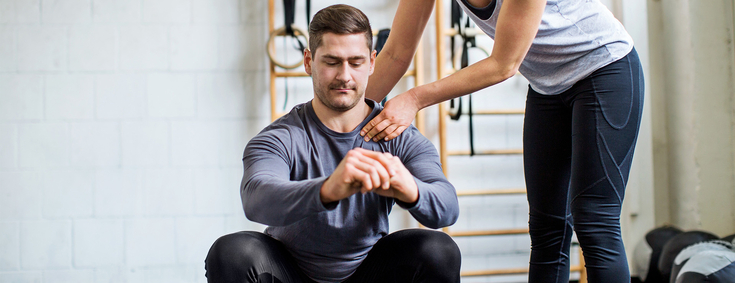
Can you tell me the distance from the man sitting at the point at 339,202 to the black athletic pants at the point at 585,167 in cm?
29

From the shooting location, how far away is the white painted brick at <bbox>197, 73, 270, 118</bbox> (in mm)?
2424

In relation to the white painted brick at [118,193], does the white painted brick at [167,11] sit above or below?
above

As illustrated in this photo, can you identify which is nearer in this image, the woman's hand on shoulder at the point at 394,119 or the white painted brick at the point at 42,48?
the woman's hand on shoulder at the point at 394,119

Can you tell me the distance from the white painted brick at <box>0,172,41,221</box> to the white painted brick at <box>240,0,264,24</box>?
1.28 m

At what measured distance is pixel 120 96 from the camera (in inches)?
94.0

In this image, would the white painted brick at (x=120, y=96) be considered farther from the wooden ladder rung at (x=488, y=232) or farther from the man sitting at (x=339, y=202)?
the wooden ladder rung at (x=488, y=232)

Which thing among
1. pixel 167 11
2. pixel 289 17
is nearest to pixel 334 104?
pixel 289 17

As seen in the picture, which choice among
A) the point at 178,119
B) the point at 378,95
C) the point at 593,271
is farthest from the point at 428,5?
the point at 178,119

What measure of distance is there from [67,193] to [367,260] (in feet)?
6.29

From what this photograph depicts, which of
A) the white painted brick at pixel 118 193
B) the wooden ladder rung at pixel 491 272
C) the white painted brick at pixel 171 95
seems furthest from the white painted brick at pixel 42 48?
the wooden ladder rung at pixel 491 272

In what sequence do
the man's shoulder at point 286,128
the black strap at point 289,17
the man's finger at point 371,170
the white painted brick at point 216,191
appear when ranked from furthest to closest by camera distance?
the white painted brick at point 216,191 < the black strap at point 289,17 < the man's shoulder at point 286,128 < the man's finger at point 371,170

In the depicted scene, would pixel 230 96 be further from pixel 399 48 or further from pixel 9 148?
pixel 399 48

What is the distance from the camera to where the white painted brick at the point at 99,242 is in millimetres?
2387

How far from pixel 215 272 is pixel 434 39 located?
183 cm
